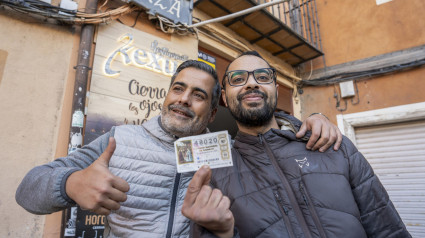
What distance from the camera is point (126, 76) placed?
3166 mm

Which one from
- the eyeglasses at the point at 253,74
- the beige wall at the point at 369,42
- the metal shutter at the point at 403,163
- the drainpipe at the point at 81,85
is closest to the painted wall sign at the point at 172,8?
the drainpipe at the point at 81,85

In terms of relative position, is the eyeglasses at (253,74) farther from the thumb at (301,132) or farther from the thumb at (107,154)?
the thumb at (107,154)

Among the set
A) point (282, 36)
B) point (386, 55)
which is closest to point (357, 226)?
point (282, 36)

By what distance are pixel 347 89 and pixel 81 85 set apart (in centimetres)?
595

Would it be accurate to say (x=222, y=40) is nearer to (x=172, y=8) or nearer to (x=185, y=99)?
(x=172, y=8)

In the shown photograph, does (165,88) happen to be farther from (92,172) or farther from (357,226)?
(357,226)

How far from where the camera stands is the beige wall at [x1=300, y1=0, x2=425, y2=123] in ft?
16.8

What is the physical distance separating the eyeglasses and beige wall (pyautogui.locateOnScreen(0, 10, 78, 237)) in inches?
86.7

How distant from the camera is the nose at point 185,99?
179 cm

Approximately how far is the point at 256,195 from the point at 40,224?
8.01 feet

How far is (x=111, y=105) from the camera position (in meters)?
2.94

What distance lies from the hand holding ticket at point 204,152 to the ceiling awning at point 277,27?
12.0 ft

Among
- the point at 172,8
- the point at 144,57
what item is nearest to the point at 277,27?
the point at 172,8

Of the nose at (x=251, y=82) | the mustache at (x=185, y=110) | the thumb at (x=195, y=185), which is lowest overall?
the thumb at (x=195, y=185)
